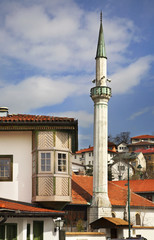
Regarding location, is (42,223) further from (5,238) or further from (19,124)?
(19,124)

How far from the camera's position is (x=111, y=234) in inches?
1462

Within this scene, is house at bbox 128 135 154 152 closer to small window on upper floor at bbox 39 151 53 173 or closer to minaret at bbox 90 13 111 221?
minaret at bbox 90 13 111 221

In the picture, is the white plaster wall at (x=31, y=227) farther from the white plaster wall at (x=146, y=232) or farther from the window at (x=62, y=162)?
the white plaster wall at (x=146, y=232)

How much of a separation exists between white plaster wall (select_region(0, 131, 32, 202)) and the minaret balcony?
2541 centimetres

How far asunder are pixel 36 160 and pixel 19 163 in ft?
3.24

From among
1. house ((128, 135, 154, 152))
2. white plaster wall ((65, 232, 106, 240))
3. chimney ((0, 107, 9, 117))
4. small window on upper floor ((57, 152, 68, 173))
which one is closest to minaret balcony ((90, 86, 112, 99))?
white plaster wall ((65, 232, 106, 240))

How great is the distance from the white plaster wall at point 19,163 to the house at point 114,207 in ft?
75.8

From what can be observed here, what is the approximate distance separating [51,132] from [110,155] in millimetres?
96764

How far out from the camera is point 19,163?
2125cm

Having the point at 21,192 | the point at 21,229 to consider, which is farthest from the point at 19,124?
the point at 21,229

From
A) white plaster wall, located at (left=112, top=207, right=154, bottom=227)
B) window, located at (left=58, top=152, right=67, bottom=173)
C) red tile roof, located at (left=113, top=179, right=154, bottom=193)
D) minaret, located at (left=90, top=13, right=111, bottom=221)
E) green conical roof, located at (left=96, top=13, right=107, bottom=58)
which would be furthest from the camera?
red tile roof, located at (left=113, top=179, right=154, bottom=193)

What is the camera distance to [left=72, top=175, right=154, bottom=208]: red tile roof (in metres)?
47.3

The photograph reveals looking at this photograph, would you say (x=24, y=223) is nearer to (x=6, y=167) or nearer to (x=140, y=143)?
(x=6, y=167)

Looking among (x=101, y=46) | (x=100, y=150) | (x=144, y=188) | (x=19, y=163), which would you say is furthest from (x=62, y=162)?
(x=144, y=188)
